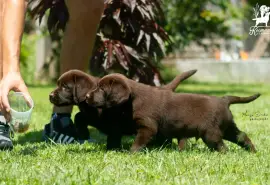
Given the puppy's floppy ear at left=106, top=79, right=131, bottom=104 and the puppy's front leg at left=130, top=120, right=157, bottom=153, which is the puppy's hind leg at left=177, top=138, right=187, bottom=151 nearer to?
the puppy's front leg at left=130, top=120, right=157, bottom=153

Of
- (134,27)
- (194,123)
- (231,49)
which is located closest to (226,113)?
(194,123)

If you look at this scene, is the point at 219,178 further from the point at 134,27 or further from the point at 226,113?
the point at 134,27

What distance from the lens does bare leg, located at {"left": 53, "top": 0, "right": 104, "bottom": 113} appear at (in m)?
4.37

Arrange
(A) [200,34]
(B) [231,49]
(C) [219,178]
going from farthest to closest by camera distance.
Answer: (B) [231,49] < (A) [200,34] < (C) [219,178]

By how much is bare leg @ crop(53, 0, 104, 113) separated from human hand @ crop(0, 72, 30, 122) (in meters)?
1.45

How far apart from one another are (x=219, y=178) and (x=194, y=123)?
1059 mm

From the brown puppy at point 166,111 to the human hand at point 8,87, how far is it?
2.74 ft

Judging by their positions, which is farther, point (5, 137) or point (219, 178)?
point (5, 137)

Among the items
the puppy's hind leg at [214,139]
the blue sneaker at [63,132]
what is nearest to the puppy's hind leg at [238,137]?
the puppy's hind leg at [214,139]

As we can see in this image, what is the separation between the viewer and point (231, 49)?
19.2m

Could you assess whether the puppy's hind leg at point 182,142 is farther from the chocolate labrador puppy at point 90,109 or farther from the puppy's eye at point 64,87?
the puppy's eye at point 64,87

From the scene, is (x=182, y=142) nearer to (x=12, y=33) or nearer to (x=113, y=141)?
(x=113, y=141)

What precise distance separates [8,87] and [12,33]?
1.08ft

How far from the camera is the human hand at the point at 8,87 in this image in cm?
287
